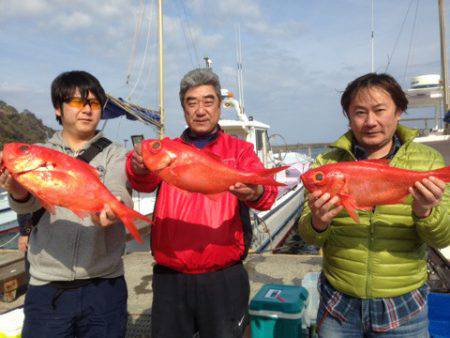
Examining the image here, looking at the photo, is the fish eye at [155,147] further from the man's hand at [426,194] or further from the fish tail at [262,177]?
the man's hand at [426,194]

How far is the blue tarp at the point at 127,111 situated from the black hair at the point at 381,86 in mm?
9780

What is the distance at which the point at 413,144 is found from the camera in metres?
2.55

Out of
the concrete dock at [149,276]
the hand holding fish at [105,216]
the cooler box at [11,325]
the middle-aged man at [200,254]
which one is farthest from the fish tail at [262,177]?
the concrete dock at [149,276]

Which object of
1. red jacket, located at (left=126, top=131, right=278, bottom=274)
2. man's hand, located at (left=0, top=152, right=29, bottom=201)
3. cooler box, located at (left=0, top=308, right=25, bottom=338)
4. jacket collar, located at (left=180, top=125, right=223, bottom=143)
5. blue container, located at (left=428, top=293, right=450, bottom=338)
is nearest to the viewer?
man's hand, located at (left=0, top=152, right=29, bottom=201)

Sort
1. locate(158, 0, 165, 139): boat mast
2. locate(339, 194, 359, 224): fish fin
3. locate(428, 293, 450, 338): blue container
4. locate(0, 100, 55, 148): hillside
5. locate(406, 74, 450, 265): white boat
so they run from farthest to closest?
locate(0, 100, 55, 148): hillside < locate(406, 74, 450, 265): white boat < locate(158, 0, 165, 139): boat mast < locate(428, 293, 450, 338): blue container < locate(339, 194, 359, 224): fish fin

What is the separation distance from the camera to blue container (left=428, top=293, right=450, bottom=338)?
341cm

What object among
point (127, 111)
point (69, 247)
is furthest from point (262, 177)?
point (127, 111)

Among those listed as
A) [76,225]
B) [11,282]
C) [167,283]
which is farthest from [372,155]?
[11,282]

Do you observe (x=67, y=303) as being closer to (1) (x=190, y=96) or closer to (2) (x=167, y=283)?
(2) (x=167, y=283)

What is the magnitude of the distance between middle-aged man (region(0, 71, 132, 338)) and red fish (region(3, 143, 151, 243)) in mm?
99

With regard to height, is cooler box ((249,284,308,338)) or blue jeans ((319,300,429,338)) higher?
blue jeans ((319,300,429,338))

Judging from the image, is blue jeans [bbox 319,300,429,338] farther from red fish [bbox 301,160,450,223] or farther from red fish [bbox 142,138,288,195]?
red fish [bbox 142,138,288,195]

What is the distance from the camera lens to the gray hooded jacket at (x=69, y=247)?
2609mm

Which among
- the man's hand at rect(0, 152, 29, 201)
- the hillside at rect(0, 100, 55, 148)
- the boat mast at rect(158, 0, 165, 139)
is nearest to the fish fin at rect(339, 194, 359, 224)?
the man's hand at rect(0, 152, 29, 201)
